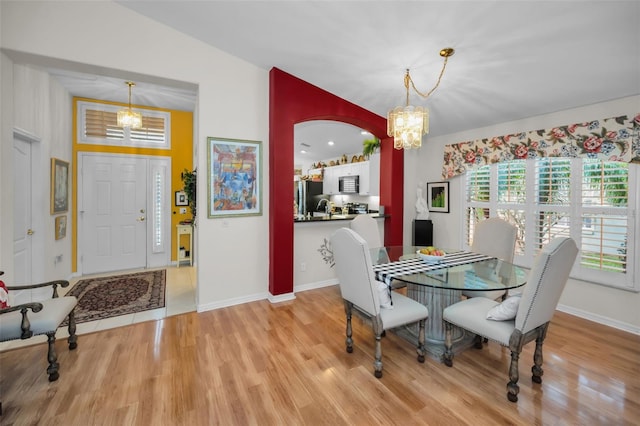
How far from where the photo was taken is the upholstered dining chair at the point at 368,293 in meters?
1.99

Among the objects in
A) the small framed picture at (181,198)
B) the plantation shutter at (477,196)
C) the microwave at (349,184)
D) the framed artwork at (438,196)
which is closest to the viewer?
the plantation shutter at (477,196)

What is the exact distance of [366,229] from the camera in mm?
3467

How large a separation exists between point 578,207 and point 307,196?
469 centimetres

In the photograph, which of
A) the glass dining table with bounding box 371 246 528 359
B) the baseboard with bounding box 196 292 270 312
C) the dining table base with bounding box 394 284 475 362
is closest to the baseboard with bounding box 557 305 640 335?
the glass dining table with bounding box 371 246 528 359

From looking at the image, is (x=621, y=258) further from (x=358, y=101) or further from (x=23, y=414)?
(x=23, y=414)

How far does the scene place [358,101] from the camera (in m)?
3.93

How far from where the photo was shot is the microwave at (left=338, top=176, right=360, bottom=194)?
578 cm

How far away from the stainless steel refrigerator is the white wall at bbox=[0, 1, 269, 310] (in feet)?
9.61

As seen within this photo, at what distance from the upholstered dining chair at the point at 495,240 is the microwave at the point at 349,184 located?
9.33 feet

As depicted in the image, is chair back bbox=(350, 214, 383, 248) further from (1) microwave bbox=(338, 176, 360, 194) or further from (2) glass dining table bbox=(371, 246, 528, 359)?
(1) microwave bbox=(338, 176, 360, 194)

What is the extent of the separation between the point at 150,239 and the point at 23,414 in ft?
11.9

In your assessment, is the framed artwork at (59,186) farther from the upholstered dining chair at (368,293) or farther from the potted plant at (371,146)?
the potted plant at (371,146)

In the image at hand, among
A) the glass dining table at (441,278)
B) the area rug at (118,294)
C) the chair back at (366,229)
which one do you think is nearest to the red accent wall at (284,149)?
the chair back at (366,229)

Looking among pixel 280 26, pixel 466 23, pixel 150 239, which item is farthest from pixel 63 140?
pixel 466 23
